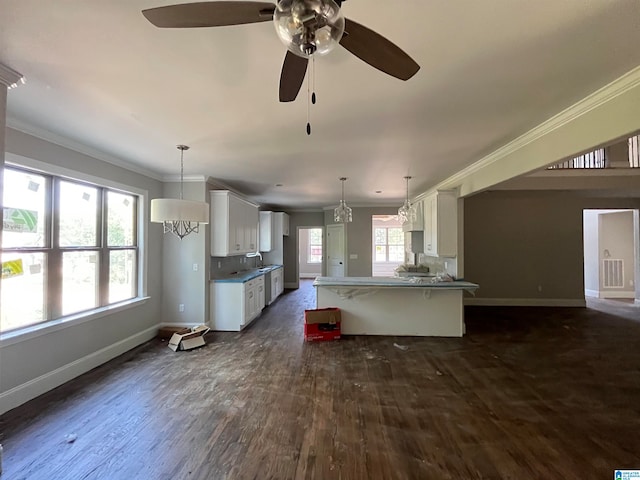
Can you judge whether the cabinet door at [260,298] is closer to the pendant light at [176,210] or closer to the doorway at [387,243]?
the pendant light at [176,210]

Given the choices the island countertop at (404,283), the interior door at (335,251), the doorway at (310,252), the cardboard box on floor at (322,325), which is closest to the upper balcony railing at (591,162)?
the island countertop at (404,283)

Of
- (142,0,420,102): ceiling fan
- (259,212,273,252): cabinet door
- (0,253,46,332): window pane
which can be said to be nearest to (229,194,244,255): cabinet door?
(259,212,273,252): cabinet door

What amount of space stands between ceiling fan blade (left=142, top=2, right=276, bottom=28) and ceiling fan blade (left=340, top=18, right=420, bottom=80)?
0.34 m

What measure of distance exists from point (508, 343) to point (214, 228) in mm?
4941

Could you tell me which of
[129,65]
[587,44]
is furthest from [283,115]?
[587,44]

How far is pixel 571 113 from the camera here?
8.45 ft

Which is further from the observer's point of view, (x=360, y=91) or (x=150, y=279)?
(x=150, y=279)

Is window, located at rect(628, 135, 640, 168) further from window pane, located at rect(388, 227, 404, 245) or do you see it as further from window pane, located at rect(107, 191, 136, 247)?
window pane, located at rect(107, 191, 136, 247)

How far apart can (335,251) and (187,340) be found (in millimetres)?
5433

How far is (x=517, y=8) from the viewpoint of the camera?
4.83 ft

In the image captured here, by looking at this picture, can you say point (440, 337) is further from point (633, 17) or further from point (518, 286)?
point (633, 17)

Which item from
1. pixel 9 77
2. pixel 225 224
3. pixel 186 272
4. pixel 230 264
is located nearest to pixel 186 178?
pixel 225 224

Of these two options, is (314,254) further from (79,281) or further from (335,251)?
(79,281)

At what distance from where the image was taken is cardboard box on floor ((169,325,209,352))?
14.0 ft
